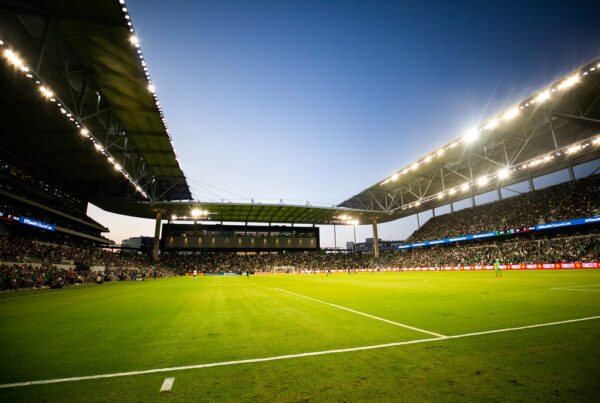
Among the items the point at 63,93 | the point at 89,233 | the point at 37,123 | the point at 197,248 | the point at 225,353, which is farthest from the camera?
the point at 197,248

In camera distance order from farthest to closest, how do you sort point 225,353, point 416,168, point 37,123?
point 416,168 → point 37,123 → point 225,353

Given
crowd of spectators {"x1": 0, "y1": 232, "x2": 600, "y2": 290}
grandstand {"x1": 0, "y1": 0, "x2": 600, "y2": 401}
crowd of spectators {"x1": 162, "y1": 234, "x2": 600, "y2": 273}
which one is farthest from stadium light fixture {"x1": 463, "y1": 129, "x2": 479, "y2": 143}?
crowd of spectators {"x1": 0, "y1": 232, "x2": 600, "y2": 290}

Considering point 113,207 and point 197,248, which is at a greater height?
point 113,207

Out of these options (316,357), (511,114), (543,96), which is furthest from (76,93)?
(543,96)

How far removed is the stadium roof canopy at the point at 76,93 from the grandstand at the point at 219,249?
0.47 feet

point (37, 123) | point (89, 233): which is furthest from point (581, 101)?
point (89, 233)

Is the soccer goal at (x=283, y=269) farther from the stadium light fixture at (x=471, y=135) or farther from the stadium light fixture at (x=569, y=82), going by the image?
the stadium light fixture at (x=569, y=82)

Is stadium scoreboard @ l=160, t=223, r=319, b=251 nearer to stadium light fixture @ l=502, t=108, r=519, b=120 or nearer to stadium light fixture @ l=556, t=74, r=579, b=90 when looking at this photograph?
stadium light fixture @ l=502, t=108, r=519, b=120

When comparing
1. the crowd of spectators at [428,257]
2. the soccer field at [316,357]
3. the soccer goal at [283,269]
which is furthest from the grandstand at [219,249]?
the soccer goal at [283,269]

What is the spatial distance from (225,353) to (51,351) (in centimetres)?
322

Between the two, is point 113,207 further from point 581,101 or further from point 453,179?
point 581,101

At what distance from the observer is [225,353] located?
4379 mm

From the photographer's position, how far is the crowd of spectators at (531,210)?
33.2 meters

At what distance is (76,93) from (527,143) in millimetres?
49818
